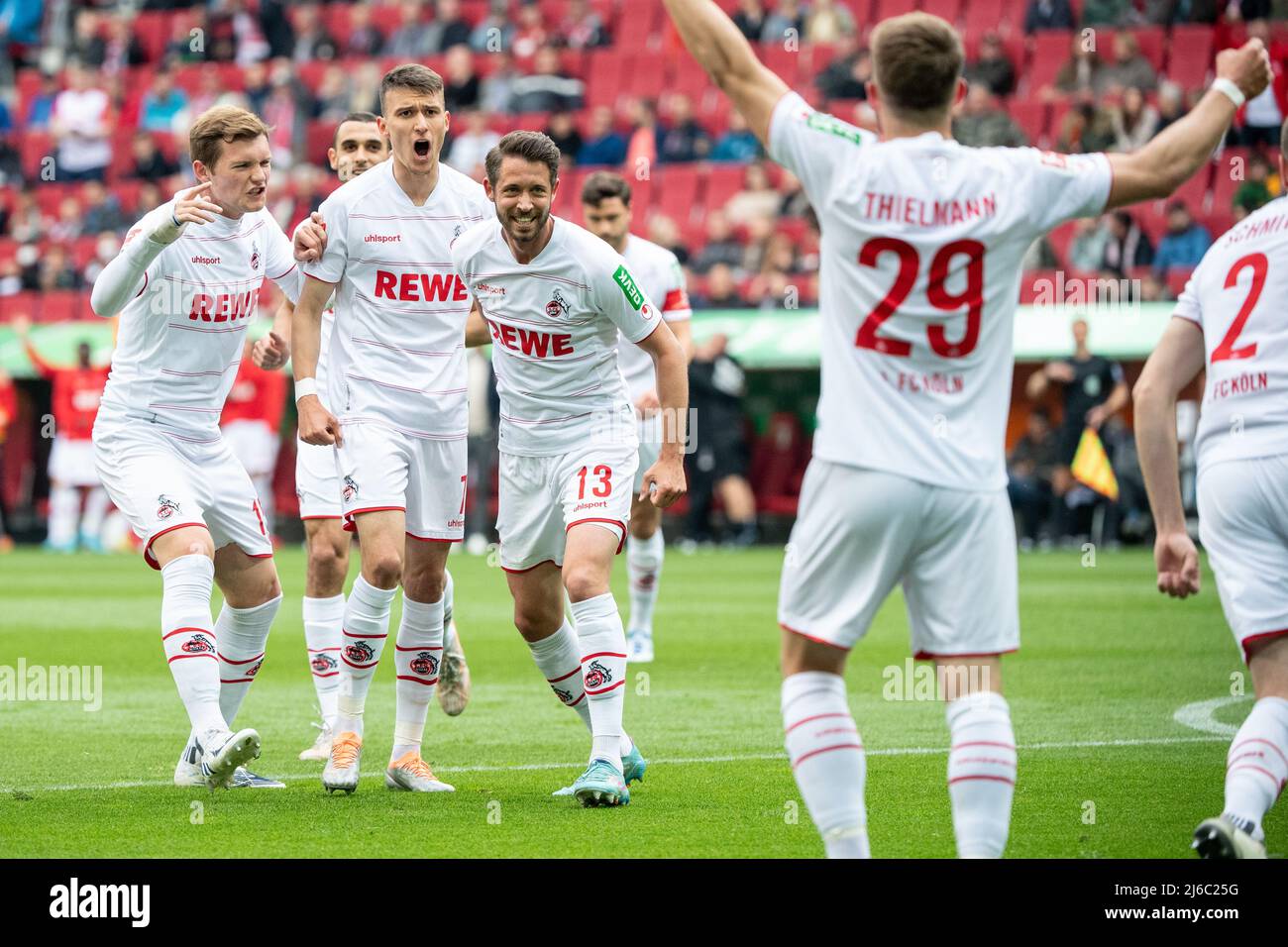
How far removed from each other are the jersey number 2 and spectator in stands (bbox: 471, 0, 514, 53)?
2313 centimetres

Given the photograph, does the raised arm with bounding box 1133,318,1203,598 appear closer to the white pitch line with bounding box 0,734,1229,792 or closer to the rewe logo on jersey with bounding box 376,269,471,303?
the white pitch line with bounding box 0,734,1229,792

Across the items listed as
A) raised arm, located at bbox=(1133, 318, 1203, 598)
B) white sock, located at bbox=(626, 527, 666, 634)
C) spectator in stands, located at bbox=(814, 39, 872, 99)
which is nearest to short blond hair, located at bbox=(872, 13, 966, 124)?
raised arm, located at bbox=(1133, 318, 1203, 598)

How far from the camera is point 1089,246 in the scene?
2091 centimetres

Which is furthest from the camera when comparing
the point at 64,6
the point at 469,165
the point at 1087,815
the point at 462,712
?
the point at 64,6

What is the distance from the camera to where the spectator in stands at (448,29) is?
26844mm

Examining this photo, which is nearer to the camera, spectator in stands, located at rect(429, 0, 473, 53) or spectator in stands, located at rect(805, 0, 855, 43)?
spectator in stands, located at rect(805, 0, 855, 43)

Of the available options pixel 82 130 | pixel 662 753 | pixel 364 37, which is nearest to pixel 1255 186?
pixel 662 753

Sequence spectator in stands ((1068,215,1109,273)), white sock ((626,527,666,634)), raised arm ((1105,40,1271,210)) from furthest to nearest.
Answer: spectator in stands ((1068,215,1109,273)) → white sock ((626,527,666,634)) → raised arm ((1105,40,1271,210))

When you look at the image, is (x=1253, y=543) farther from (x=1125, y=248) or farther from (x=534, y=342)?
(x=1125, y=248)

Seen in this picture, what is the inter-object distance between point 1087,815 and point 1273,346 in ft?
6.18

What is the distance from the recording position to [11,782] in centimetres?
725

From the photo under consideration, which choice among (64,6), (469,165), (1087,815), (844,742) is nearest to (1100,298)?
(469,165)

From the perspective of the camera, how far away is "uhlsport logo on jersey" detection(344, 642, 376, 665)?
7141 millimetres
